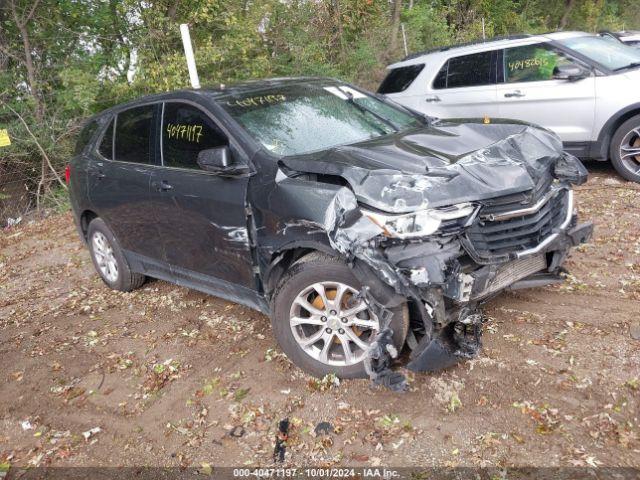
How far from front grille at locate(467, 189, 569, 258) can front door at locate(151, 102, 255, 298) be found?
1.52 metres

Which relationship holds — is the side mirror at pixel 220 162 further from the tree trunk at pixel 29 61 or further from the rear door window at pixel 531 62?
the tree trunk at pixel 29 61

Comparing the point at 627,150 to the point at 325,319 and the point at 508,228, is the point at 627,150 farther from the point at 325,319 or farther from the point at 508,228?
the point at 325,319

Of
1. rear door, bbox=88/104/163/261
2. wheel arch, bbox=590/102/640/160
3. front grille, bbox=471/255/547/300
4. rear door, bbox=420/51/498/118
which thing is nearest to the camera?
front grille, bbox=471/255/547/300

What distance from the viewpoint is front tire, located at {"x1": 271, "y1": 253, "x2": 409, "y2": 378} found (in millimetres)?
3338

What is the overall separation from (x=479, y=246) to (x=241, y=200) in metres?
1.56

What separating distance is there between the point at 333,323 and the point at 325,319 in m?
0.06

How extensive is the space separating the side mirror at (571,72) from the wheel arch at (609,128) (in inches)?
24.5

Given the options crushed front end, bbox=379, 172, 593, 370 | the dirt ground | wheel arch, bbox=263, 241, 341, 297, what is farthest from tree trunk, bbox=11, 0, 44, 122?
crushed front end, bbox=379, 172, 593, 370

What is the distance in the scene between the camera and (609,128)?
661cm

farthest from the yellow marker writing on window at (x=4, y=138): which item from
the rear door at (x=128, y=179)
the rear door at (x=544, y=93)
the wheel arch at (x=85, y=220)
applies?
the rear door at (x=544, y=93)

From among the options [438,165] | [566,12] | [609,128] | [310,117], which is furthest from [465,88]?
[566,12]

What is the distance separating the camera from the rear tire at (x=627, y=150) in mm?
6469

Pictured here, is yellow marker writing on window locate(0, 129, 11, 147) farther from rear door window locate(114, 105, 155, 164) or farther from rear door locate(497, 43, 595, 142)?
rear door locate(497, 43, 595, 142)

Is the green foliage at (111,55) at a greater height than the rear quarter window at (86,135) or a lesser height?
greater
